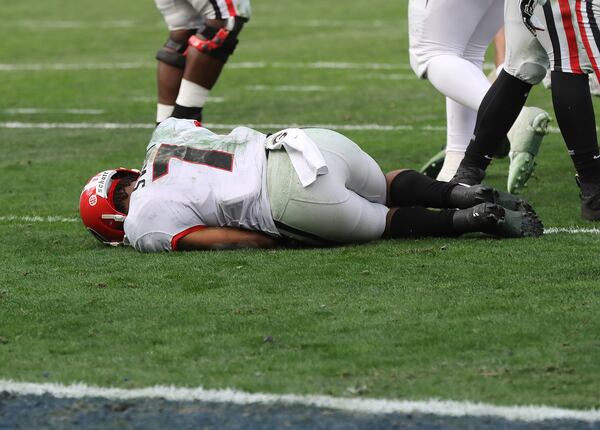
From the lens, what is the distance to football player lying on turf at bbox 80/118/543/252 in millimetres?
5336

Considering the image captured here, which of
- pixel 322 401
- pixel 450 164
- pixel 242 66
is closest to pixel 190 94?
pixel 450 164

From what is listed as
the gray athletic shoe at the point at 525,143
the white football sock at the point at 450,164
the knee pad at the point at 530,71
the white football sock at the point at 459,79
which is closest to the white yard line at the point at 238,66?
the white football sock at the point at 450,164

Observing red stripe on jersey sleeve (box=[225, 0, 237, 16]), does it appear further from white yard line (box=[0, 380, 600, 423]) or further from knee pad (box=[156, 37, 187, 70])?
white yard line (box=[0, 380, 600, 423])

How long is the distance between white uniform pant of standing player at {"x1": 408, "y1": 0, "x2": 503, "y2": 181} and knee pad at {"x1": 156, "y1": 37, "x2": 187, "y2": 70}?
6.47 feet

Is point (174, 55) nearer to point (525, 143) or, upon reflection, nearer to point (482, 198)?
point (525, 143)

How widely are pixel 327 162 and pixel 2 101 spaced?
22.3 feet

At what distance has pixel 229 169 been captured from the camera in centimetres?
548

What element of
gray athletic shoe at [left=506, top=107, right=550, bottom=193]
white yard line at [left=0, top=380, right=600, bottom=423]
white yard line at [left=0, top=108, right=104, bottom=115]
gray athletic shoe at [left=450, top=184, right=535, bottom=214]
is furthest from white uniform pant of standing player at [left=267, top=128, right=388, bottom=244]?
white yard line at [left=0, top=108, right=104, bottom=115]

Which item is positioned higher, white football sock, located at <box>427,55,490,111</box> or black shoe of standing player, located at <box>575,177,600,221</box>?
white football sock, located at <box>427,55,490,111</box>

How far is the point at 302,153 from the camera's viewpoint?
5.34 m

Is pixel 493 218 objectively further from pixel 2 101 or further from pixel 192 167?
pixel 2 101

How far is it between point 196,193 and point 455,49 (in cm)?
187

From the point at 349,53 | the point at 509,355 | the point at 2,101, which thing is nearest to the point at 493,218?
the point at 509,355

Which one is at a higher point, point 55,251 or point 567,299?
point 567,299
